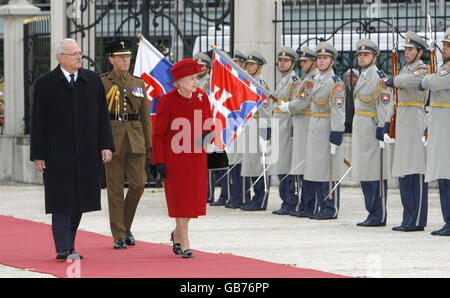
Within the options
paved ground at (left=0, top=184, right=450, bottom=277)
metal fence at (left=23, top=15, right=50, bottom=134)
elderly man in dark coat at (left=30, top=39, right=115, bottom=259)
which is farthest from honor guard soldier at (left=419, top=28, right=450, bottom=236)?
metal fence at (left=23, top=15, right=50, bottom=134)

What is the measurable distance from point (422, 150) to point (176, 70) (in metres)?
3.48

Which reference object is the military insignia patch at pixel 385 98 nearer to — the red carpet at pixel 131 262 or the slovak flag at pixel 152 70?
the slovak flag at pixel 152 70

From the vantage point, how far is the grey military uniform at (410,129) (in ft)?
38.2

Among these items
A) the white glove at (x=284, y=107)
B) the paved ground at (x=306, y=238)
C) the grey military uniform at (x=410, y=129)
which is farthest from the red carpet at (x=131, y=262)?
the white glove at (x=284, y=107)

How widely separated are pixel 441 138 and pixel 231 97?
3.25m

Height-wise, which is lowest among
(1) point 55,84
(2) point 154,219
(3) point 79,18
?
(2) point 154,219

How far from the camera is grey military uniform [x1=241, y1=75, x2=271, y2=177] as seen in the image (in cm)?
1452

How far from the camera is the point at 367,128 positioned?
40.7 ft

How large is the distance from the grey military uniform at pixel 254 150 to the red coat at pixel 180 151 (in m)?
5.06

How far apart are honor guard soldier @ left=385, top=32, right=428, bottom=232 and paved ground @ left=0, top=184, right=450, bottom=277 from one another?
0.25m

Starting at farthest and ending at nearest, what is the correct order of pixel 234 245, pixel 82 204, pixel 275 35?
pixel 275 35, pixel 234 245, pixel 82 204
